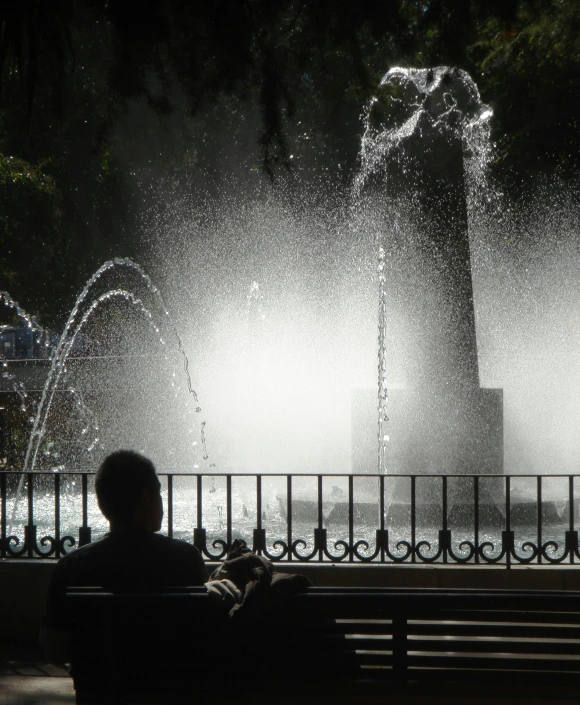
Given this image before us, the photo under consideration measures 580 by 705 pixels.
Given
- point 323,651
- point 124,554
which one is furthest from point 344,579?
point 124,554

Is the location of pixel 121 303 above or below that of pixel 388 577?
above

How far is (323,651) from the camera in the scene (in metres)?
3.31

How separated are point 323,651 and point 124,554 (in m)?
0.77

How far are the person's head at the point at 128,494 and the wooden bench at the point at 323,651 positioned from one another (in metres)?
0.28

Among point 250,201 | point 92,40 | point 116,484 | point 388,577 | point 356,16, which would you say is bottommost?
point 388,577

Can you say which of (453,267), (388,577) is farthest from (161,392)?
(388,577)

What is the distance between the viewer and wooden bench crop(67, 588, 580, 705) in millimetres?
3186

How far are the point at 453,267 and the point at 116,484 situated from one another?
6493mm

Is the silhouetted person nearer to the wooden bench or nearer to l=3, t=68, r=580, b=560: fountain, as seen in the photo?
the wooden bench

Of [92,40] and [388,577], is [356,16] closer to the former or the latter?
[388,577]

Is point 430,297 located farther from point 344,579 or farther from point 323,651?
point 323,651

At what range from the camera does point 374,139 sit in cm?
989

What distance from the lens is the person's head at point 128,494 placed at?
3.13m

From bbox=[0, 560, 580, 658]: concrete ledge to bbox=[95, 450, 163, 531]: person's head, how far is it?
7.69 feet
